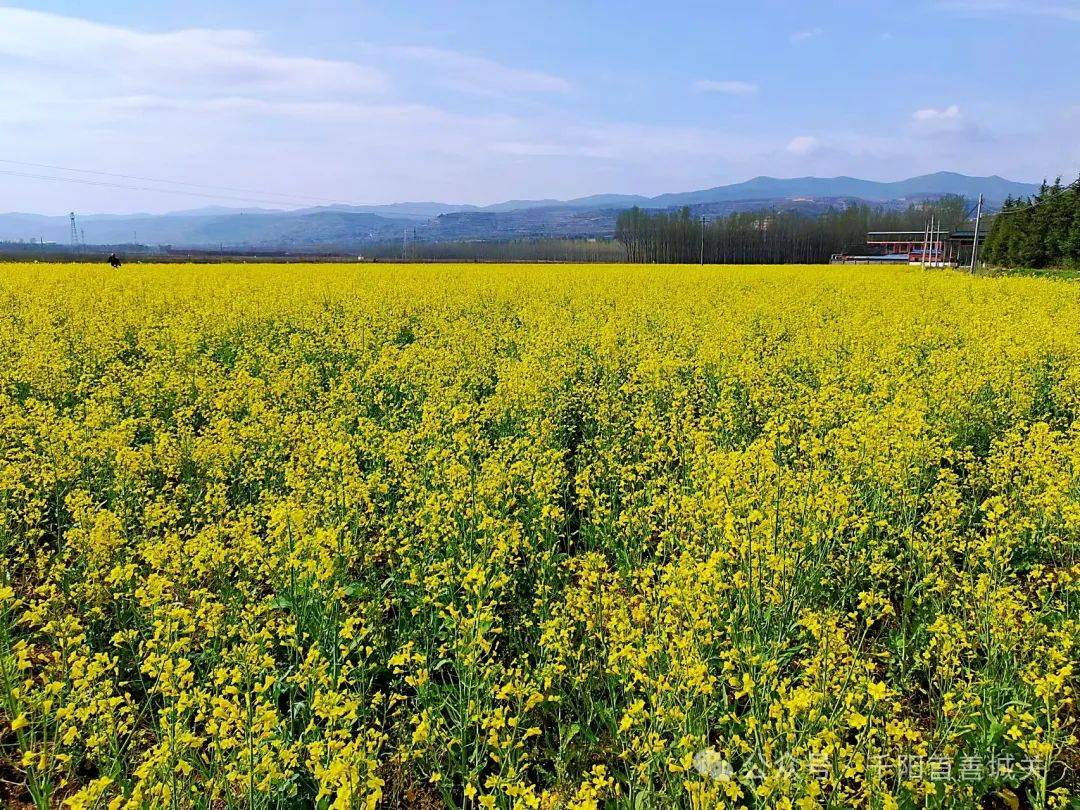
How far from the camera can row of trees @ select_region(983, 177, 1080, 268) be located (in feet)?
150

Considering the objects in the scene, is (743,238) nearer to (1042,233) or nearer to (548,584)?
(1042,233)

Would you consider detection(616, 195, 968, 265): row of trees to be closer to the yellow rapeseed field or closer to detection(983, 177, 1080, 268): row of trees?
detection(983, 177, 1080, 268): row of trees

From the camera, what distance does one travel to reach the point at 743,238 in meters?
95.6

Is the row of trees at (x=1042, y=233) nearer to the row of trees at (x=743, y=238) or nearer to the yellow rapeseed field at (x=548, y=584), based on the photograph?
the row of trees at (x=743, y=238)

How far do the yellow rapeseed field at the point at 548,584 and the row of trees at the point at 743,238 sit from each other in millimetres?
Answer: 83899

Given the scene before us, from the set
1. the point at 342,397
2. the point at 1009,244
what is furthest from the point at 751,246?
the point at 342,397

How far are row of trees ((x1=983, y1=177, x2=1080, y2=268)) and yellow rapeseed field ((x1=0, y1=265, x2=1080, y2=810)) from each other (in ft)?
147

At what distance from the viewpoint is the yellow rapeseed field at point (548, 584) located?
10.4 feet

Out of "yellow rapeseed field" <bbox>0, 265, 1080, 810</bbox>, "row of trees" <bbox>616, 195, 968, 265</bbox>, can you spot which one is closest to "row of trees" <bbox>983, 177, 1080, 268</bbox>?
"row of trees" <bbox>616, 195, 968, 265</bbox>

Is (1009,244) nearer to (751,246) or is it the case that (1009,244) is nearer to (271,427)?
(751,246)

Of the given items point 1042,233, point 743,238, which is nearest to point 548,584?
point 1042,233

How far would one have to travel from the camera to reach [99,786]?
256 cm

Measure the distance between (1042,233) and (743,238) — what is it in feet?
158

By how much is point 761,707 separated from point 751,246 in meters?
99.4
